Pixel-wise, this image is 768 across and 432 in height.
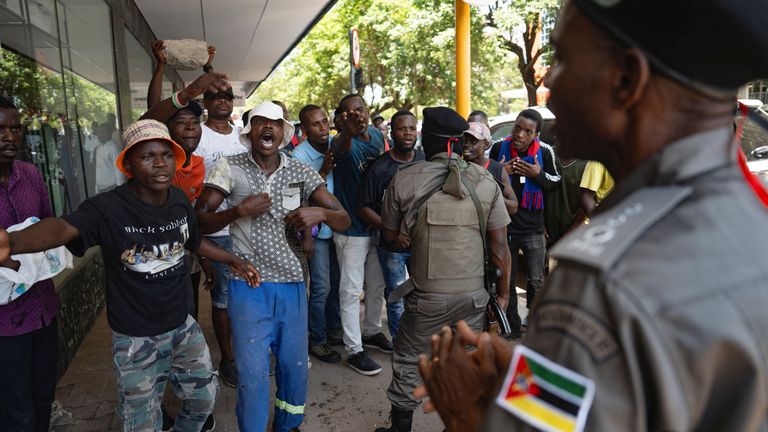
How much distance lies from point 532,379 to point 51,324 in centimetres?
276

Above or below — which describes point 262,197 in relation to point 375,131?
below

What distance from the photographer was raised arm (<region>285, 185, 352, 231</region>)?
2846 mm

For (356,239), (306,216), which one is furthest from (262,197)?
(356,239)

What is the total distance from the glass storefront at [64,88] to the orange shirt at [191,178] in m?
1.30

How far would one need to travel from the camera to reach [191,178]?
389 centimetres

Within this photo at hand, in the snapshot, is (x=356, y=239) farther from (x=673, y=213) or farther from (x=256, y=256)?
(x=673, y=213)

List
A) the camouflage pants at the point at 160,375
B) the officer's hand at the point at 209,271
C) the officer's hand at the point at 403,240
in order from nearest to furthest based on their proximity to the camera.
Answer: the camouflage pants at the point at 160,375
the officer's hand at the point at 403,240
the officer's hand at the point at 209,271

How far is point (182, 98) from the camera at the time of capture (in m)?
3.45

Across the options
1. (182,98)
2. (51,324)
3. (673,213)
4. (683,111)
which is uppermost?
(182,98)

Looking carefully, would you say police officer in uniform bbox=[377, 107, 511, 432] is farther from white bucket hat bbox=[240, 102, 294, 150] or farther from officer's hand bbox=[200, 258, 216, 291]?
officer's hand bbox=[200, 258, 216, 291]

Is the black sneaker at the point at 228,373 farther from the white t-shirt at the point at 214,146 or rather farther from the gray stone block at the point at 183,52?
the gray stone block at the point at 183,52

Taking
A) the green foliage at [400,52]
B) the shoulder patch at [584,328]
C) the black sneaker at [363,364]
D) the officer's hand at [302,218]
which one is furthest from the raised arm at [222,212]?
the green foliage at [400,52]

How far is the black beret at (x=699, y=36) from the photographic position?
0.78 m

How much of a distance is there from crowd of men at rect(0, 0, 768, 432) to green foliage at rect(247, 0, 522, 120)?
35.7 ft
